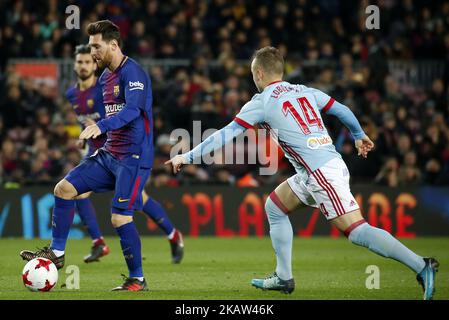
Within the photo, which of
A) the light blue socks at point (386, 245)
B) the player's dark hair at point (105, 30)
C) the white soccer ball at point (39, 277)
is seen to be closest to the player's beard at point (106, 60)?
the player's dark hair at point (105, 30)

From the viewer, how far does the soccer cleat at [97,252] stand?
11508 millimetres

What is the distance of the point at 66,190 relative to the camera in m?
8.85

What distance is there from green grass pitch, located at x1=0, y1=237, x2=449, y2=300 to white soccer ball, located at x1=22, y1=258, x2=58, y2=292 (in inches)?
3.4

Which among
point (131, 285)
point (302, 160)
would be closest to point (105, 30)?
point (302, 160)

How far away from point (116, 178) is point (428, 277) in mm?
2995

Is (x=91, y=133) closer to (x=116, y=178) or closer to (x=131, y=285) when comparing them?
(x=116, y=178)

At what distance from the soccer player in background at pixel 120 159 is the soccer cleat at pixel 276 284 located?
3.36ft

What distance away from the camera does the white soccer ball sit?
8.18m

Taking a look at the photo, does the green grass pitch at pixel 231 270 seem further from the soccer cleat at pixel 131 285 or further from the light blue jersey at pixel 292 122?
the light blue jersey at pixel 292 122

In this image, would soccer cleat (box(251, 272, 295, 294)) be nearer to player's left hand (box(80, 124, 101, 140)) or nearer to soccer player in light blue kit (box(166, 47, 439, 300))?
soccer player in light blue kit (box(166, 47, 439, 300))

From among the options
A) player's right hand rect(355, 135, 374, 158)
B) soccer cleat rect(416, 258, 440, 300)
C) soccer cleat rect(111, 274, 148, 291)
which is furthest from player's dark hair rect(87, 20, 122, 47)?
soccer cleat rect(416, 258, 440, 300)
